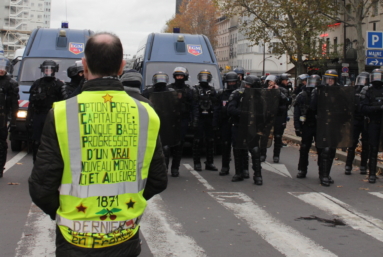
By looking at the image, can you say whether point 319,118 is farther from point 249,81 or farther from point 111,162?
point 111,162

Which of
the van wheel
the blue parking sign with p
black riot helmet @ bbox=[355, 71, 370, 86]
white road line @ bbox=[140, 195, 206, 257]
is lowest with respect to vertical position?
white road line @ bbox=[140, 195, 206, 257]

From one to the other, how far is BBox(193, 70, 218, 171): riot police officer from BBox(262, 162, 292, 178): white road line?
115 cm

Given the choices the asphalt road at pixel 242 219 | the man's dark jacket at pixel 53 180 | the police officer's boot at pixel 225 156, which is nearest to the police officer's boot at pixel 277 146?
the asphalt road at pixel 242 219

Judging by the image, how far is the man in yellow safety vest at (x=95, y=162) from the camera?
2.68 meters

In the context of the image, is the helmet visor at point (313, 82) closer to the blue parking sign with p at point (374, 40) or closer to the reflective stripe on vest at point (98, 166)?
the blue parking sign with p at point (374, 40)

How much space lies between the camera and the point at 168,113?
9.80m

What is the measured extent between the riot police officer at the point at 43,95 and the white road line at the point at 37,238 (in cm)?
257

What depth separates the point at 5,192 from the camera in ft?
27.4

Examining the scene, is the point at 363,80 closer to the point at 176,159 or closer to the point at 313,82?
the point at 313,82

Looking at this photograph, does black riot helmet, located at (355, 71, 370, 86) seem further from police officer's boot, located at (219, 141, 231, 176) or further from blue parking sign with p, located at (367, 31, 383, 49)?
blue parking sign with p, located at (367, 31, 383, 49)

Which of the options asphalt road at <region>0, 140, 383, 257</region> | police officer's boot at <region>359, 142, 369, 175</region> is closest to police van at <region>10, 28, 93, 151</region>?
asphalt road at <region>0, 140, 383, 257</region>

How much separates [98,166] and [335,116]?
7555 mm

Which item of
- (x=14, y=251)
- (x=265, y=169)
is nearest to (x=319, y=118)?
(x=265, y=169)

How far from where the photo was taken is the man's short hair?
2.73 metres
